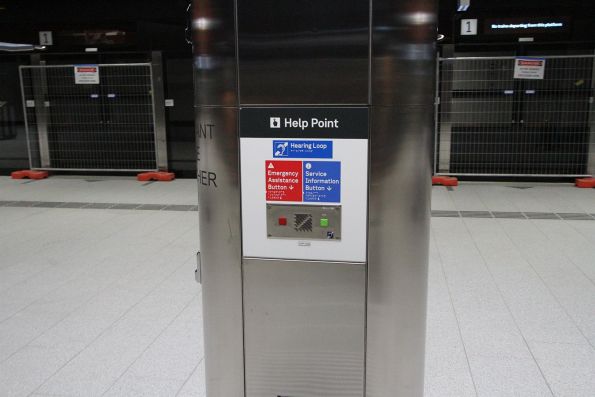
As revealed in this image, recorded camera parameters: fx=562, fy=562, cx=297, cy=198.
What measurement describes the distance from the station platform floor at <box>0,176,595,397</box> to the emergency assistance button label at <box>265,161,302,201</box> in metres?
1.33

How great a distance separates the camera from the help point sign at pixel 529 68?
7.27 meters

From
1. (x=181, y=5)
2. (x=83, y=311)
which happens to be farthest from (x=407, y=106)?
(x=181, y=5)

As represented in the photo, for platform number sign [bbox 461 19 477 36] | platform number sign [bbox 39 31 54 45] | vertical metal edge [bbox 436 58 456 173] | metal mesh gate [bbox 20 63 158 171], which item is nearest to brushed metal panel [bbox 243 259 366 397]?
vertical metal edge [bbox 436 58 456 173]

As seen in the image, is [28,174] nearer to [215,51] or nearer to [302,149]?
[215,51]

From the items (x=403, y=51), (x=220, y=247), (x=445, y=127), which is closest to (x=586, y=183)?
(x=445, y=127)

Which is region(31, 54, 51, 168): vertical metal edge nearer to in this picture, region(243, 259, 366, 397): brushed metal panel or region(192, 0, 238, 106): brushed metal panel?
region(192, 0, 238, 106): brushed metal panel

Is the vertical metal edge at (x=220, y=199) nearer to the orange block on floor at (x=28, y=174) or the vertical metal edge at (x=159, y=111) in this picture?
the vertical metal edge at (x=159, y=111)

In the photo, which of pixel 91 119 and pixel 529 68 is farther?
pixel 91 119

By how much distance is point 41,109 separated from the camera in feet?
28.5

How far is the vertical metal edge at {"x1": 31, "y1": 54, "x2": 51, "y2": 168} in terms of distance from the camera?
338 inches

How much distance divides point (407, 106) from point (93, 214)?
5.34m

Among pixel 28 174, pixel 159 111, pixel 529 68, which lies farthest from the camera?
pixel 28 174

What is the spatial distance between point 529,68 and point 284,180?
6534 millimetres

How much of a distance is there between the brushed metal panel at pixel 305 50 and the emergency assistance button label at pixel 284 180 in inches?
7.7
